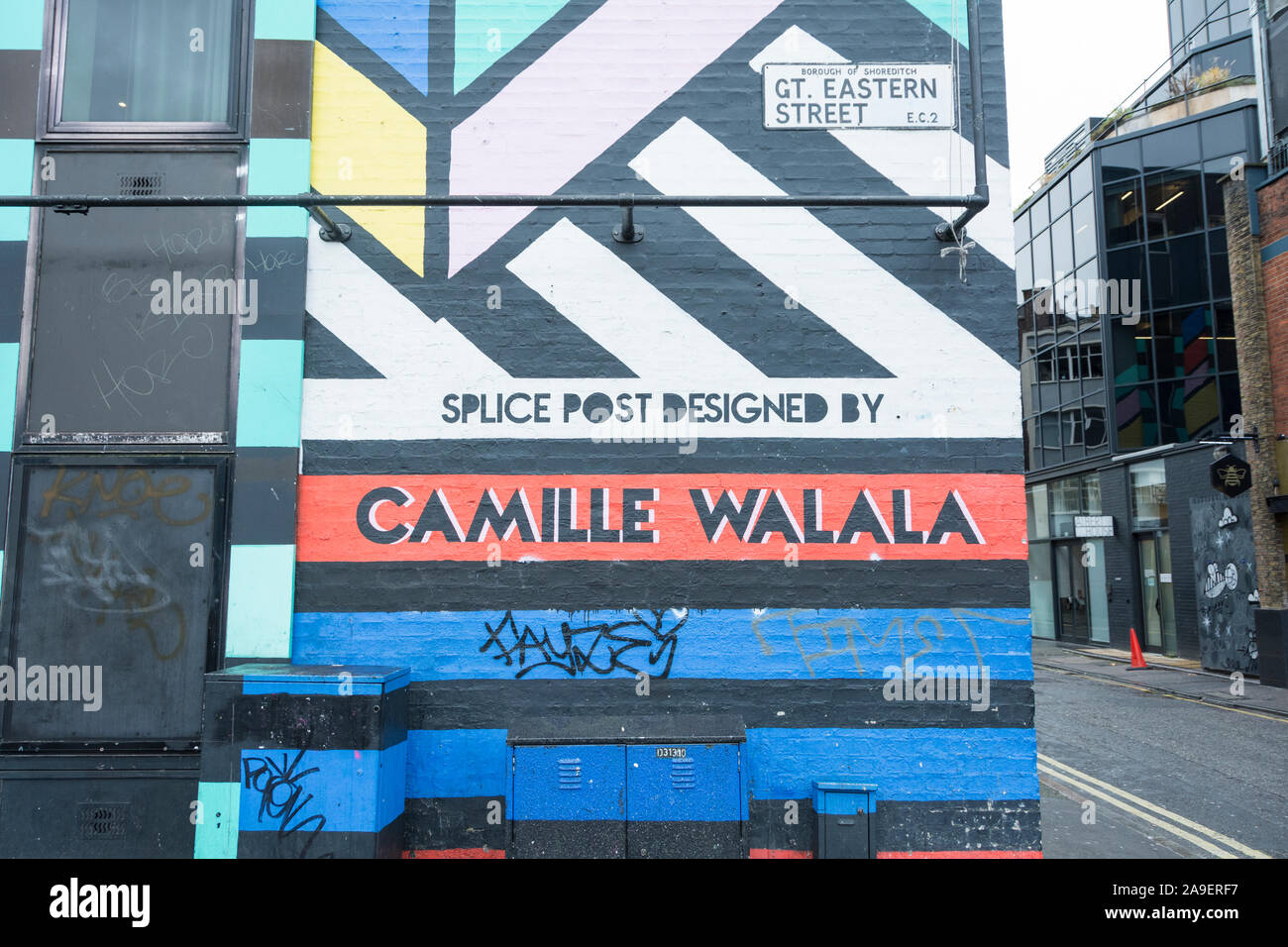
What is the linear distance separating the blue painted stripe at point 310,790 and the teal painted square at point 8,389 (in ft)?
9.85

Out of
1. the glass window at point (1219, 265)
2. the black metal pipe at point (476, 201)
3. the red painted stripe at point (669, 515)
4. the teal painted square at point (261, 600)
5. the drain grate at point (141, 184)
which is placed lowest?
the teal painted square at point (261, 600)

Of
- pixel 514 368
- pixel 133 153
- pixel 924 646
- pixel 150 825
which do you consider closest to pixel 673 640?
pixel 924 646

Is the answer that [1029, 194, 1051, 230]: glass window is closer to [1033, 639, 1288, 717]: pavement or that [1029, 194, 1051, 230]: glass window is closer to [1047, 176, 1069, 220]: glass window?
[1047, 176, 1069, 220]: glass window

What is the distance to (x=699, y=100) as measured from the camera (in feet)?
20.6

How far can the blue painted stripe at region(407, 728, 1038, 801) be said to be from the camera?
573 cm

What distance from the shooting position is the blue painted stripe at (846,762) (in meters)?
5.73

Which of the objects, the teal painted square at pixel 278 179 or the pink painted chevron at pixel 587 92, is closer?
the teal painted square at pixel 278 179

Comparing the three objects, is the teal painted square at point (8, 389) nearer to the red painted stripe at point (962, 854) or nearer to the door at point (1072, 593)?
the red painted stripe at point (962, 854)

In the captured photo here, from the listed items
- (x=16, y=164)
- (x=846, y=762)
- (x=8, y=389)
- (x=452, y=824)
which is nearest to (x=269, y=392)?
(x=8, y=389)

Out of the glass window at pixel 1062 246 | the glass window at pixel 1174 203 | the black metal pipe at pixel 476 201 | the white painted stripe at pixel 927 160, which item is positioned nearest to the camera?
the black metal pipe at pixel 476 201

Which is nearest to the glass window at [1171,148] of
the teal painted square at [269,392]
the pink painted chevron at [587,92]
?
the pink painted chevron at [587,92]

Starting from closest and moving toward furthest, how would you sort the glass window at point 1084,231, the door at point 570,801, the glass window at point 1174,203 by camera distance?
the door at point 570,801
the glass window at point 1174,203
the glass window at point 1084,231

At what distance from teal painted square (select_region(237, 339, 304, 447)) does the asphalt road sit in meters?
6.80

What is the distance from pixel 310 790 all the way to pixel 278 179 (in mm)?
4219
